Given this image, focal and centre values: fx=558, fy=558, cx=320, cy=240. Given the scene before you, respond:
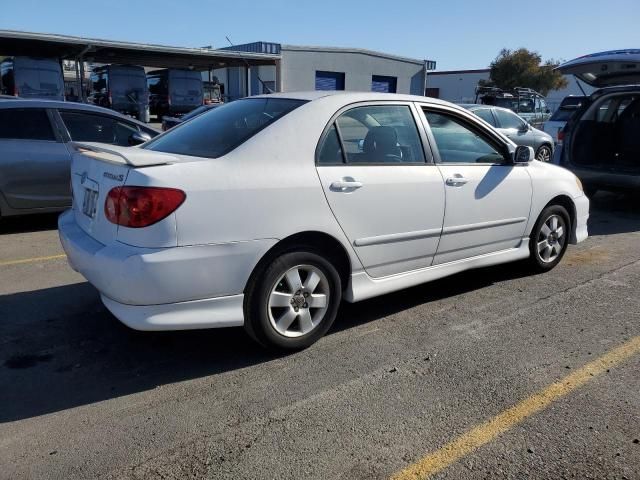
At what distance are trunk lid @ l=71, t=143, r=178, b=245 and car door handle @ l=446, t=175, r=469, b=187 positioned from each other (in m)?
2.09

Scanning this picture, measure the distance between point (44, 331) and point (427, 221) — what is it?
2.86 m

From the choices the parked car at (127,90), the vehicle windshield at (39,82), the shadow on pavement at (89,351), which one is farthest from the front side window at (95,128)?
the parked car at (127,90)

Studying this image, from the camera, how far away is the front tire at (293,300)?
339 centimetres

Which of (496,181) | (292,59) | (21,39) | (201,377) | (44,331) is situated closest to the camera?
(201,377)

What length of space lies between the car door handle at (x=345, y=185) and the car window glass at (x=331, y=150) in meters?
0.14

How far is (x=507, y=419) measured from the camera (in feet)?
9.62

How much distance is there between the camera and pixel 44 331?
3932 mm

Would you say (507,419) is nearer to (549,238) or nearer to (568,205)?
(549,238)

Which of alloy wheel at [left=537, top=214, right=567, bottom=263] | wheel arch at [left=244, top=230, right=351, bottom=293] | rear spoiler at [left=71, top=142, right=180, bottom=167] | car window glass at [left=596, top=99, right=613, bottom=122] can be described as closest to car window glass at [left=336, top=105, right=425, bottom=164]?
wheel arch at [left=244, top=230, right=351, bottom=293]

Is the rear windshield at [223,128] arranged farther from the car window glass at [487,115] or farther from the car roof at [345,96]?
the car window glass at [487,115]

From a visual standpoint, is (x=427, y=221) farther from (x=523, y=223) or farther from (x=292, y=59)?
(x=292, y=59)

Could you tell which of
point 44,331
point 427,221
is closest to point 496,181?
point 427,221

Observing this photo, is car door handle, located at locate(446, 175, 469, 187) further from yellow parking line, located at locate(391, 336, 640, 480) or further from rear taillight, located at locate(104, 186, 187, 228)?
rear taillight, located at locate(104, 186, 187, 228)

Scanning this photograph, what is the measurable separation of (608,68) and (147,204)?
302 inches
